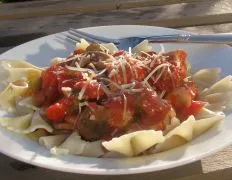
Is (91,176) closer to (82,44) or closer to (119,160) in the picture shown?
(119,160)

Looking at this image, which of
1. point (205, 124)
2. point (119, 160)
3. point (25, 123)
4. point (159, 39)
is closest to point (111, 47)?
point (159, 39)

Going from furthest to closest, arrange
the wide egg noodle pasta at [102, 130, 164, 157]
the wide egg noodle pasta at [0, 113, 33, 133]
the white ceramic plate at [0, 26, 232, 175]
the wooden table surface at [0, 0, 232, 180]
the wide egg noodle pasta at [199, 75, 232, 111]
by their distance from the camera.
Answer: the wooden table surface at [0, 0, 232, 180] → the wide egg noodle pasta at [199, 75, 232, 111] → the wide egg noodle pasta at [0, 113, 33, 133] → the wide egg noodle pasta at [102, 130, 164, 157] → the white ceramic plate at [0, 26, 232, 175]

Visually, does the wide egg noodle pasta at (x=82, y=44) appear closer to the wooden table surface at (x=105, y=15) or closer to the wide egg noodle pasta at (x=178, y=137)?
the wooden table surface at (x=105, y=15)

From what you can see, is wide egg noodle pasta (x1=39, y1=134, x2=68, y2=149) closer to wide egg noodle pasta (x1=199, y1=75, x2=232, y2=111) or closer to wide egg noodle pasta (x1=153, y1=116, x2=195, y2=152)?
wide egg noodle pasta (x1=153, y1=116, x2=195, y2=152)

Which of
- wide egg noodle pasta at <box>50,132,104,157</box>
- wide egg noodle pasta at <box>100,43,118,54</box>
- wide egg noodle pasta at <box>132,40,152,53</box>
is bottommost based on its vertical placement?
wide egg noodle pasta at <box>50,132,104,157</box>

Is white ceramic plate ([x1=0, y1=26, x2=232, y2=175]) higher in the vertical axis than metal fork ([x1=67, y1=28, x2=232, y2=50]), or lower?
lower

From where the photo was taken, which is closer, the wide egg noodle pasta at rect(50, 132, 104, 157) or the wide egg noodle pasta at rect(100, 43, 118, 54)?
the wide egg noodle pasta at rect(50, 132, 104, 157)

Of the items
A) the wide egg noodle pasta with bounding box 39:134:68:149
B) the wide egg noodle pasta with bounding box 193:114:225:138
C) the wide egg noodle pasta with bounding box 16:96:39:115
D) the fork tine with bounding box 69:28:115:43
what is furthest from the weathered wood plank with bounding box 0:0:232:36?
the wide egg noodle pasta with bounding box 193:114:225:138
